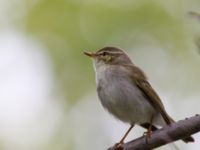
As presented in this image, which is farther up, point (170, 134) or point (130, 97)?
point (130, 97)

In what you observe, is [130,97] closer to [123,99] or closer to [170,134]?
[123,99]

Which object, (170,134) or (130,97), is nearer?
(170,134)

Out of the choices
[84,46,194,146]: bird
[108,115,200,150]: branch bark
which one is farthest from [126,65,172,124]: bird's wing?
[108,115,200,150]: branch bark

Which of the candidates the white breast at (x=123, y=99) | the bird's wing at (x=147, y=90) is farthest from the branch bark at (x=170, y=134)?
the white breast at (x=123, y=99)

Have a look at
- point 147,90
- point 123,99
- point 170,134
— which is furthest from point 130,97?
point 170,134

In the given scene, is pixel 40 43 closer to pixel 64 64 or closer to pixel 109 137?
pixel 64 64

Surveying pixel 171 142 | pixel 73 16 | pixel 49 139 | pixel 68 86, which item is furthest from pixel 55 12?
pixel 171 142
